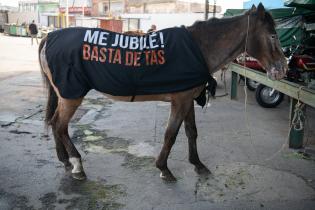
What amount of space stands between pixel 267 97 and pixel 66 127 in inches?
225

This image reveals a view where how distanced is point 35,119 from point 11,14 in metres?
54.4

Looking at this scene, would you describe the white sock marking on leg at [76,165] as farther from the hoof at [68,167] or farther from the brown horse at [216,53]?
the hoof at [68,167]

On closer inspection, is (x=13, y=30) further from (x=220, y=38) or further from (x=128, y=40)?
(x=220, y=38)

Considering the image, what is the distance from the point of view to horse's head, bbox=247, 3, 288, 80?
13.3 feet

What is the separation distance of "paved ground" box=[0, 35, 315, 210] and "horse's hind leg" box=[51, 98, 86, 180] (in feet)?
0.49

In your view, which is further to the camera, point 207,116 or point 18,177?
point 207,116

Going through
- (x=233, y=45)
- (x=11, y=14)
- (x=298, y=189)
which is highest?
(x=11, y=14)

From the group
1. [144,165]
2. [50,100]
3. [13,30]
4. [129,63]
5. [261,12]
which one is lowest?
[144,165]

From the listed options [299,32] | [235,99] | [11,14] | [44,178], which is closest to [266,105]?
[235,99]

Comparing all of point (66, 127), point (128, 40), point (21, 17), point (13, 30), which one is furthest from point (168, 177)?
point (21, 17)

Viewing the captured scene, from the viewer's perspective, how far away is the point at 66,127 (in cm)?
427

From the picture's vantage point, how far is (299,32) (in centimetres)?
1100

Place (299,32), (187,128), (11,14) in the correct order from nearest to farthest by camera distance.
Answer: (187,128) → (299,32) → (11,14)

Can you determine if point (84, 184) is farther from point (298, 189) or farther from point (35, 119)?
point (35, 119)
